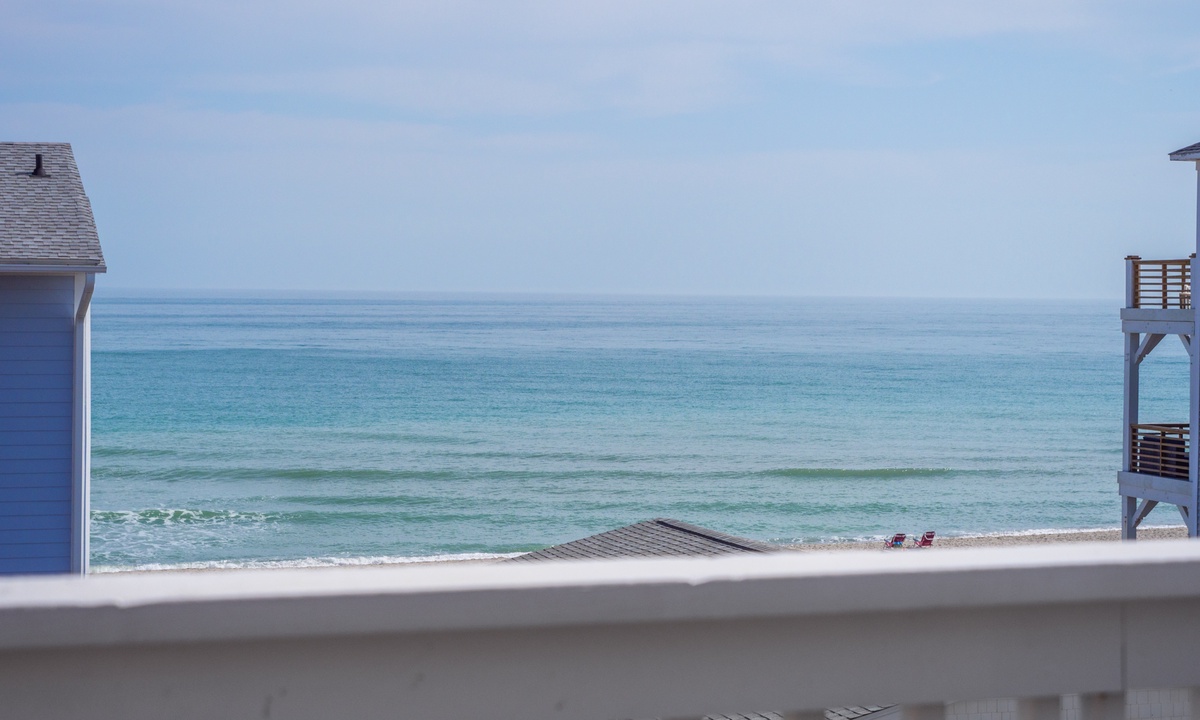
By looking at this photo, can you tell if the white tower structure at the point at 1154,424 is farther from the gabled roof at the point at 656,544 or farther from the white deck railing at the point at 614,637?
the white deck railing at the point at 614,637

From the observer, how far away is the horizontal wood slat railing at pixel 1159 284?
640 inches

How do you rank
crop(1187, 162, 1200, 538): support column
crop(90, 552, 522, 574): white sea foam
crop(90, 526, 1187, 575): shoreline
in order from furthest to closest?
crop(90, 526, 1187, 575): shoreline, crop(90, 552, 522, 574): white sea foam, crop(1187, 162, 1200, 538): support column

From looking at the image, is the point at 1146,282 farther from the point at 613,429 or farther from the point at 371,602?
the point at 613,429

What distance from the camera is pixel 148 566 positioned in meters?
23.7

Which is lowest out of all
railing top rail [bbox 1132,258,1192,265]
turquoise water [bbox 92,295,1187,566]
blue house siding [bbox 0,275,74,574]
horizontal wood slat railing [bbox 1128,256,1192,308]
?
turquoise water [bbox 92,295,1187,566]

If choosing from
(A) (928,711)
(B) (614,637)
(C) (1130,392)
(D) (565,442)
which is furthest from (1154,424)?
(D) (565,442)

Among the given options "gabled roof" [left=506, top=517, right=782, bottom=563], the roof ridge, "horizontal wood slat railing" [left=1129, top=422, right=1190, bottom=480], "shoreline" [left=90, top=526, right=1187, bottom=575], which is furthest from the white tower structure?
"gabled roof" [left=506, top=517, right=782, bottom=563]

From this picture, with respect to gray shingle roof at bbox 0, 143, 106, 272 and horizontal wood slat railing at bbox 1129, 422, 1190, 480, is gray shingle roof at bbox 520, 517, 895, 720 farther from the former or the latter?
horizontal wood slat railing at bbox 1129, 422, 1190, 480

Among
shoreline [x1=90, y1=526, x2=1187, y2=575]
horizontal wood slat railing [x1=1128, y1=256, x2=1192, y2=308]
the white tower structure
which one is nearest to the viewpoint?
the white tower structure

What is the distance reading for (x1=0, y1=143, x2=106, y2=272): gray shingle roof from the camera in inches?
329

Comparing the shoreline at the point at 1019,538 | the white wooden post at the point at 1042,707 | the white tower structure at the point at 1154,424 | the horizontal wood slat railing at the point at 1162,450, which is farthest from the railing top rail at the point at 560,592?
the shoreline at the point at 1019,538

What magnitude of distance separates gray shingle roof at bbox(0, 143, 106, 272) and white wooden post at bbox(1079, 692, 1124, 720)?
859cm

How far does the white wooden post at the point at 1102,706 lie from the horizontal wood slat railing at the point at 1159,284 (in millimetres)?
16972

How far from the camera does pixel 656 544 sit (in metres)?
10.2
